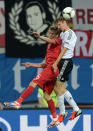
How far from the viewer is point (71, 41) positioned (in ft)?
35.0

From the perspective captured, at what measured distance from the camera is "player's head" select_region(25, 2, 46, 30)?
14.4 meters

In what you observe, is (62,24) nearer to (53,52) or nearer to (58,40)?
(58,40)

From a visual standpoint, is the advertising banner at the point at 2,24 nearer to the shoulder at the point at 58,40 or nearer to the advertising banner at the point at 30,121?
the advertising banner at the point at 30,121

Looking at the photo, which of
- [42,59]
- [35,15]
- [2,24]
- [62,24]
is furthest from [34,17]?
[62,24]

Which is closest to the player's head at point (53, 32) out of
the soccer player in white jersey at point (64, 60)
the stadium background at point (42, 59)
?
the soccer player in white jersey at point (64, 60)

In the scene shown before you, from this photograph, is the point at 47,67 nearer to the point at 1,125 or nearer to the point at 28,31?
the point at 1,125

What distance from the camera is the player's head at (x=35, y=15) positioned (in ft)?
47.4

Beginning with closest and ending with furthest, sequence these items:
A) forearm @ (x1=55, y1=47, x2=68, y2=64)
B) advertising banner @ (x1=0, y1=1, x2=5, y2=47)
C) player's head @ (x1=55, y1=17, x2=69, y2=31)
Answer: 1. forearm @ (x1=55, y1=47, x2=68, y2=64)
2. player's head @ (x1=55, y1=17, x2=69, y2=31)
3. advertising banner @ (x1=0, y1=1, x2=5, y2=47)

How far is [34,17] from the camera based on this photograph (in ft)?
47.4

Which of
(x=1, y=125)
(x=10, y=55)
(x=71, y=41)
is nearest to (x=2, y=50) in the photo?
(x=10, y=55)

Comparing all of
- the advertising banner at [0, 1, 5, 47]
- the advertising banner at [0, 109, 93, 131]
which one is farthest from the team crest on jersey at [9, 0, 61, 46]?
the advertising banner at [0, 109, 93, 131]

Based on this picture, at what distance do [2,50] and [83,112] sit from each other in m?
3.37

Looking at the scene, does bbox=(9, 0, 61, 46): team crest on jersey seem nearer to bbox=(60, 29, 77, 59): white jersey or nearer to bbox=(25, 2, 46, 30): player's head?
bbox=(25, 2, 46, 30): player's head

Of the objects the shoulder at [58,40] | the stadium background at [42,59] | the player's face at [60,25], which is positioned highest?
the player's face at [60,25]
